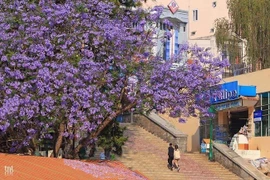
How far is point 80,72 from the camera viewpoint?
20.6 meters

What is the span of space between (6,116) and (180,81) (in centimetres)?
565

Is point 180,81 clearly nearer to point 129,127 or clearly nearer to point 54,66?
point 54,66

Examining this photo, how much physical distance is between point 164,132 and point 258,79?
5.61 m

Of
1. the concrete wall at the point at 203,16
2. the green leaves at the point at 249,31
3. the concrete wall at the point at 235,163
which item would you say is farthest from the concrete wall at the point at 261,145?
the concrete wall at the point at 203,16

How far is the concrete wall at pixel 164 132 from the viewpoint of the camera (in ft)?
109

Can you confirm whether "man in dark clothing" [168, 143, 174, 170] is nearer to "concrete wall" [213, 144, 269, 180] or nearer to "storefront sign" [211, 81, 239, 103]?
"concrete wall" [213, 144, 269, 180]

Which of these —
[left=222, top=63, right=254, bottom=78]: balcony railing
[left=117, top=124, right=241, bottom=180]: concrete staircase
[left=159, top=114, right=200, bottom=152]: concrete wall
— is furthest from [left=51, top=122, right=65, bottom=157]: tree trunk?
[left=159, top=114, right=200, bottom=152]: concrete wall

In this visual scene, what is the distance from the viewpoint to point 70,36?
2114 cm

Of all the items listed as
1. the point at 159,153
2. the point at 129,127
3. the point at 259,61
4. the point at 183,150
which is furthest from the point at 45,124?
the point at 259,61

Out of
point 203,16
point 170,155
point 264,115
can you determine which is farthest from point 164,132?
point 203,16

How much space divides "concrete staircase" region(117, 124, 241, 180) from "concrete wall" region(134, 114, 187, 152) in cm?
39

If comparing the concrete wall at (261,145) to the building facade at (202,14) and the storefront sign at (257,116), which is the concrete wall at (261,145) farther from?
the building facade at (202,14)

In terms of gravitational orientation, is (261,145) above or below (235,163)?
above

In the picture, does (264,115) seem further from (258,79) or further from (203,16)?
(203,16)
